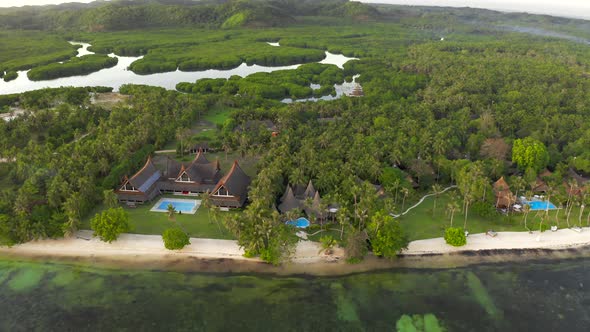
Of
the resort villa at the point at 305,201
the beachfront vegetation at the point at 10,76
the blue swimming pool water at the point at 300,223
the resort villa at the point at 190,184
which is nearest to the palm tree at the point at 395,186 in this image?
the resort villa at the point at 305,201

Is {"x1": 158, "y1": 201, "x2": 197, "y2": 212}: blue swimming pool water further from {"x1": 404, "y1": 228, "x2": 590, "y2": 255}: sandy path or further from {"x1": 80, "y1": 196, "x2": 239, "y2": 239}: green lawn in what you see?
{"x1": 404, "y1": 228, "x2": 590, "y2": 255}: sandy path

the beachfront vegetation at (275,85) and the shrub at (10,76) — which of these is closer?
the beachfront vegetation at (275,85)

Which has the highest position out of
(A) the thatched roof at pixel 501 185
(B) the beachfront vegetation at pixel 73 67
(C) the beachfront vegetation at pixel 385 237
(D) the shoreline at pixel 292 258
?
(B) the beachfront vegetation at pixel 73 67

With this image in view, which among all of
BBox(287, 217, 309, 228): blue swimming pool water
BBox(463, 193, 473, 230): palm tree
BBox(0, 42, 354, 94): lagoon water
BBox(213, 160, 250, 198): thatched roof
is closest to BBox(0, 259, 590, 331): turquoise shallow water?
BBox(463, 193, 473, 230): palm tree

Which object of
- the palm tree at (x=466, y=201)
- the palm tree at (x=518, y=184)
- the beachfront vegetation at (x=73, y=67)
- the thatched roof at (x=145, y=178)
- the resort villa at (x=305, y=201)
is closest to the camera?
the palm tree at (x=466, y=201)

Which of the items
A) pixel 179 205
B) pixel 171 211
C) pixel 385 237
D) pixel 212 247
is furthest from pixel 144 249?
pixel 385 237

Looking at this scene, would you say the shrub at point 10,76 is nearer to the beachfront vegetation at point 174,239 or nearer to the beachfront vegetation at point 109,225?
the beachfront vegetation at point 109,225
